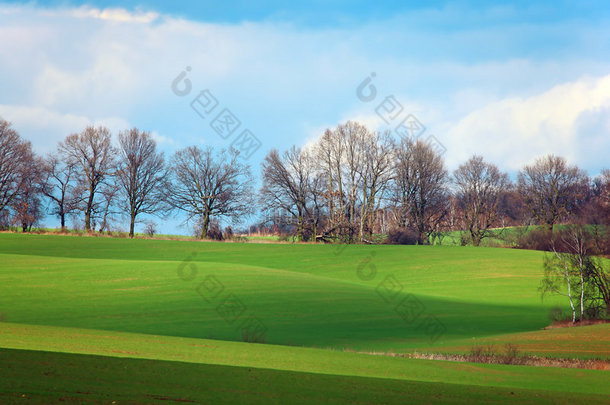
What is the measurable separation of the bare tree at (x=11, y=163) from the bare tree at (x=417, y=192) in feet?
139

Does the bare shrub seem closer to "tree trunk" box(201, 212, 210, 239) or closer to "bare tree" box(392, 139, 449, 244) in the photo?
"bare tree" box(392, 139, 449, 244)

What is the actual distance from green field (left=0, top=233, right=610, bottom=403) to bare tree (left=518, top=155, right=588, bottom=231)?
2606cm

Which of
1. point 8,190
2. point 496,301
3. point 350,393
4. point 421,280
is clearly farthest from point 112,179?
point 350,393

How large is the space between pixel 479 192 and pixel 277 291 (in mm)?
54519

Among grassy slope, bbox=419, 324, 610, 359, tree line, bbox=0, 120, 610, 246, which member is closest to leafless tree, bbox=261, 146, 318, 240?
tree line, bbox=0, 120, 610, 246

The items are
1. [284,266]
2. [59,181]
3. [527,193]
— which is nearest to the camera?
[284,266]

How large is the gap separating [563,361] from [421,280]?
3096 centimetres

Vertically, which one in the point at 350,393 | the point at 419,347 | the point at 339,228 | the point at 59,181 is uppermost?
the point at 59,181

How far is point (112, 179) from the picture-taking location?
66.5 m

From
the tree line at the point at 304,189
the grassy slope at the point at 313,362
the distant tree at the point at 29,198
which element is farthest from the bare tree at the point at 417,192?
the grassy slope at the point at 313,362

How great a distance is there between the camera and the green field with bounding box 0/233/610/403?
943cm

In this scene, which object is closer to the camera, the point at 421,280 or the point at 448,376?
the point at 448,376

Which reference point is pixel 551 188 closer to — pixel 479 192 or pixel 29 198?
pixel 479 192

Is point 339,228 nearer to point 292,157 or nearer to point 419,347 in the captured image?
point 292,157
